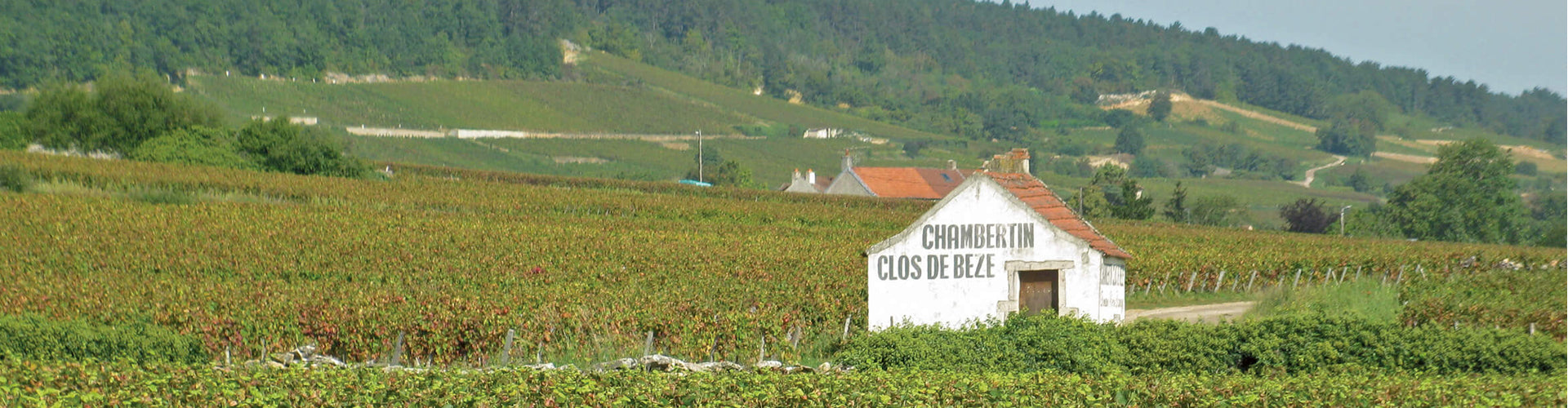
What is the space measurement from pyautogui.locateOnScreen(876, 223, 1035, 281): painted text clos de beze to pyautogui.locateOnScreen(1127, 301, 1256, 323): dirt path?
962 centimetres

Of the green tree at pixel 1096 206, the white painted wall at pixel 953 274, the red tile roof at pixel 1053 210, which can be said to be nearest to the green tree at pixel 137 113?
the green tree at pixel 1096 206

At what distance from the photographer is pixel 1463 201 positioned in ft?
338

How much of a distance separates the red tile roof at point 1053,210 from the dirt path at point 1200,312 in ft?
28.0

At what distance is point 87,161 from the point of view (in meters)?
53.7

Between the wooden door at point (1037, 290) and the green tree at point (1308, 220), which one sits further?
the green tree at point (1308, 220)

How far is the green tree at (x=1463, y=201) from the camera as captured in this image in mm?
101375

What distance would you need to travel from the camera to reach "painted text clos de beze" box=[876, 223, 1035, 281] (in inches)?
888

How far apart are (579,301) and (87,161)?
34200 millimetres

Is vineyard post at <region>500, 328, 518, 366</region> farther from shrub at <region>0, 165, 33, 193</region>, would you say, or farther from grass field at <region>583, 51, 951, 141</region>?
grass field at <region>583, 51, 951, 141</region>

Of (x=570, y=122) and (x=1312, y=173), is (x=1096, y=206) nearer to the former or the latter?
(x=570, y=122)

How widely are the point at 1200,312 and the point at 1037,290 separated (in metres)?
12.8

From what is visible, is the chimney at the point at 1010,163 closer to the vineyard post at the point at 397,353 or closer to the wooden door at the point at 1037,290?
the wooden door at the point at 1037,290

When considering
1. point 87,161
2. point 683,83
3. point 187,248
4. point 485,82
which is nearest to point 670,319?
point 187,248

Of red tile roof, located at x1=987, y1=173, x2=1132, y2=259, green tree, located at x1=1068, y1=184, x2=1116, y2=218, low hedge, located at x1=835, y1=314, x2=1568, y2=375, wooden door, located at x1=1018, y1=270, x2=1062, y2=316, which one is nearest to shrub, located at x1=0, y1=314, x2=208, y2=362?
low hedge, located at x1=835, y1=314, x2=1568, y2=375
